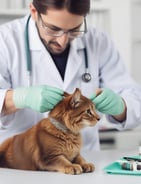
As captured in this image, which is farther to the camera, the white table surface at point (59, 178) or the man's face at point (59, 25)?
the man's face at point (59, 25)

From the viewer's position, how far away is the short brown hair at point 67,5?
1.22m

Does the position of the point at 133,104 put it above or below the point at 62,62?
below

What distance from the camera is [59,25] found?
125cm

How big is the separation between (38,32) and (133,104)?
0.40 metres

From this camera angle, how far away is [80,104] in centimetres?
114

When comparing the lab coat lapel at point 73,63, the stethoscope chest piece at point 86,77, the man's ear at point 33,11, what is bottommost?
the stethoscope chest piece at point 86,77

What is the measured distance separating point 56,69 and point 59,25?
0.18 meters

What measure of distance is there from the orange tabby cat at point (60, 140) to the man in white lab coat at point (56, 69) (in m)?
0.04

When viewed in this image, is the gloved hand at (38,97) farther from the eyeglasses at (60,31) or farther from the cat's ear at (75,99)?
the eyeglasses at (60,31)

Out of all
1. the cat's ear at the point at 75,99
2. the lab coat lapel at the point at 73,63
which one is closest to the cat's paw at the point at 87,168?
the cat's ear at the point at 75,99

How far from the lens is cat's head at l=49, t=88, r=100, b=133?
114cm

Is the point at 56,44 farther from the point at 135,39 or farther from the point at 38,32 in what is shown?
the point at 135,39

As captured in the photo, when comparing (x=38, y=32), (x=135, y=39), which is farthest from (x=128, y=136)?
(x=38, y=32)

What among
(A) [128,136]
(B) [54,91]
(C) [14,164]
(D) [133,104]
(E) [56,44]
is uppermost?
(E) [56,44]
